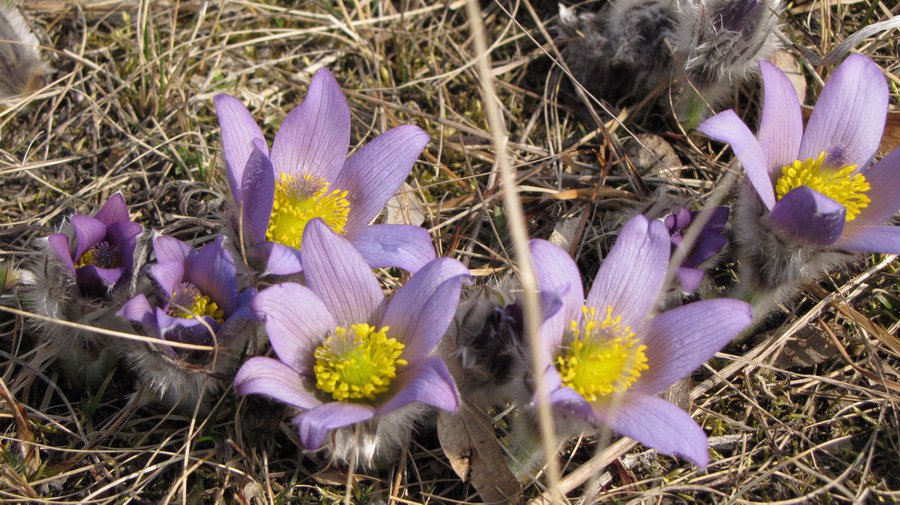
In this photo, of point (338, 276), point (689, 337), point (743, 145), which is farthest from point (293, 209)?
point (743, 145)

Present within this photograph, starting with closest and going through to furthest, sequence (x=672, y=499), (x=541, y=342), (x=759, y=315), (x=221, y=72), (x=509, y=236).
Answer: (x=541, y=342), (x=672, y=499), (x=759, y=315), (x=509, y=236), (x=221, y=72)

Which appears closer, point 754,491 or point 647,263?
point 647,263

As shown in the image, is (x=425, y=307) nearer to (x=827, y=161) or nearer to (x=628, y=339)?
(x=628, y=339)

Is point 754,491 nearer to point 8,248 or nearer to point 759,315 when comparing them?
point 759,315

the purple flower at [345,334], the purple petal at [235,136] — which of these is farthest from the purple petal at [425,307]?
the purple petal at [235,136]

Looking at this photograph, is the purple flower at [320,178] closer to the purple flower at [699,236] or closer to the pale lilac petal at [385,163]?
the pale lilac petal at [385,163]

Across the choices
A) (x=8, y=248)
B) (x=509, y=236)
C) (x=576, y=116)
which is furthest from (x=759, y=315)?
(x=8, y=248)
